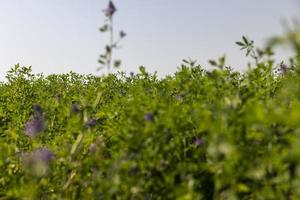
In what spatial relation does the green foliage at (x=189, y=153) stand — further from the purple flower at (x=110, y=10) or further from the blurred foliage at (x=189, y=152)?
the purple flower at (x=110, y=10)

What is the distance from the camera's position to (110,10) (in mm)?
4617

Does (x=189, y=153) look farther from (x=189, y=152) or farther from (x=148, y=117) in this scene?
(x=148, y=117)

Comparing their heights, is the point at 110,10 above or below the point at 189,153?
above

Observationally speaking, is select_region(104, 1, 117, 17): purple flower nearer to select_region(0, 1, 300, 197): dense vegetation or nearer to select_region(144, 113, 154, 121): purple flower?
select_region(0, 1, 300, 197): dense vegetation

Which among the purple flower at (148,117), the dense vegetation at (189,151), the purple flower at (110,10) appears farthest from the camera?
the purple flower at (110,10)

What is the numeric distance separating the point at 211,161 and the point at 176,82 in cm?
107

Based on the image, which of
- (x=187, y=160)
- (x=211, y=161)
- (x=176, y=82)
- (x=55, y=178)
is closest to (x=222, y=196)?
(x=211, y=161)

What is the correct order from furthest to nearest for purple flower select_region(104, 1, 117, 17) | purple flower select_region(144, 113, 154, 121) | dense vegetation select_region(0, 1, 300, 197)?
purple flower select_region(104, 1, 117, 17) < purple flower select_region(144, 113, 154, 121) < dense vegetation select_region(0, 1, 300, 197)

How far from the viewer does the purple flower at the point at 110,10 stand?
462 centimetres

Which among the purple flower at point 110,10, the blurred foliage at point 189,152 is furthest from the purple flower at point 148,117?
the purple flower at point 110,10

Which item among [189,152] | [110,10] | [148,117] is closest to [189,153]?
[189,152]

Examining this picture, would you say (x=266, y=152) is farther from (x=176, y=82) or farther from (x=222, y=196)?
(x=176, y=82)

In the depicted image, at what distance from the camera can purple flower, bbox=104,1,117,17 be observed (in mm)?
4617

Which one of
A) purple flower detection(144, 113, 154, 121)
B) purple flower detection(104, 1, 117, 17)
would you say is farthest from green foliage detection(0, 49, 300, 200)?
purple flower detection(104, 1, 117, 17)
